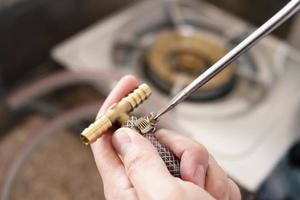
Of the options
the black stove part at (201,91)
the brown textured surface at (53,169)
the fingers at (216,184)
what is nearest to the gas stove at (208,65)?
the black stove part at (201,91)

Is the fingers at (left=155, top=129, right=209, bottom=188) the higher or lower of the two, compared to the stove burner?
lower

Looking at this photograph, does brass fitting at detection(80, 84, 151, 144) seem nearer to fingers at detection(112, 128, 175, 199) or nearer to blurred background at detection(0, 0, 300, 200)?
fingers at detection(112, 128, 175, 199)

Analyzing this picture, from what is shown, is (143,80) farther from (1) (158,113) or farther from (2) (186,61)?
(1) (158,113)

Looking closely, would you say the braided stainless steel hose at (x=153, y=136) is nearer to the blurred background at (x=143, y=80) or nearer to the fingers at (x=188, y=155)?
the fingers at (x=188, y=155)

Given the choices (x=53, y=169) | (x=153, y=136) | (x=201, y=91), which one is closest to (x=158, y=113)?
(x=153, y=136)

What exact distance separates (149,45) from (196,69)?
0.41 ft

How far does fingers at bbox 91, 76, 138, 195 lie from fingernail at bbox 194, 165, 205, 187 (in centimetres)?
7

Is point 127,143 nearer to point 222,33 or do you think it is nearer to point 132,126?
point 132,126

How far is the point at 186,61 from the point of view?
89cm

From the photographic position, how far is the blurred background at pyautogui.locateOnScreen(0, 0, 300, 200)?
768mm

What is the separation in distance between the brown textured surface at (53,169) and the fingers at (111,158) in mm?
412

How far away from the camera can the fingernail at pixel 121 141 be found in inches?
14.4

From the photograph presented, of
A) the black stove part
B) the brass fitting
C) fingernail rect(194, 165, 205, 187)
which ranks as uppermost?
the black stove part

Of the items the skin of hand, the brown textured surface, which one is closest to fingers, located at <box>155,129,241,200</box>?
the skin of hand
